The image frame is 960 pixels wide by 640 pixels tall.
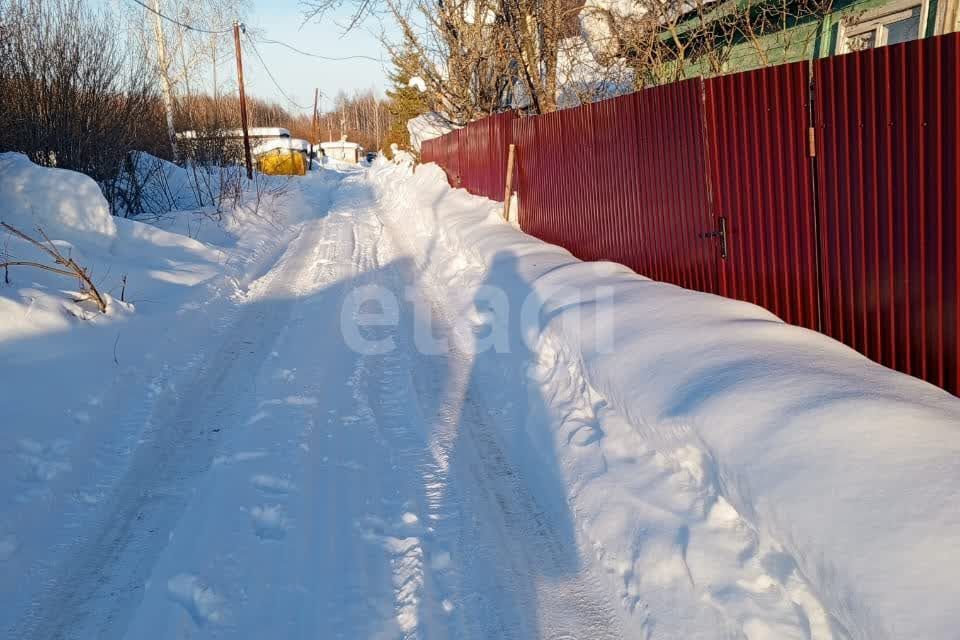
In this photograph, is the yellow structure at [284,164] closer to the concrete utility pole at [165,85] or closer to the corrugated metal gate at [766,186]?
the concrete utility pole at [165,85]

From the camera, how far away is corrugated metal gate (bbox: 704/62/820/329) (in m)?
4.85

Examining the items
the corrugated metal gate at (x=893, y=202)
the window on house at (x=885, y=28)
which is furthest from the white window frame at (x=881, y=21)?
the corrugated metal gate at (x=893, y=202)

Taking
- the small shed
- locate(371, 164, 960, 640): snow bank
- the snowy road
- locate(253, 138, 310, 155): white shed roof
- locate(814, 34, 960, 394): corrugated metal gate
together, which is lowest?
the snowy road

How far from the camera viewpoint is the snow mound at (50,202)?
30.5 feet

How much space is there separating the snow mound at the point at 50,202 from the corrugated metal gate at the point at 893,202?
8964mm

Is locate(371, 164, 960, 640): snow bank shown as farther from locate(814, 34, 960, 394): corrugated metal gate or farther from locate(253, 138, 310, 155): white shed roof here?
locate(253, 138, 310, 155): white shed roof

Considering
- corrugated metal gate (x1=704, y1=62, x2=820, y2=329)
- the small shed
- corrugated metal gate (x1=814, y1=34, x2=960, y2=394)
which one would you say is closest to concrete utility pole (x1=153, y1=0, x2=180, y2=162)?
corrugated metal gate (x1=704, y1=62, x2=820, y2=329)

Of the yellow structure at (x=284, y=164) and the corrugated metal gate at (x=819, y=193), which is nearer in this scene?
the corrugated metal gate at (x=819, y=193)

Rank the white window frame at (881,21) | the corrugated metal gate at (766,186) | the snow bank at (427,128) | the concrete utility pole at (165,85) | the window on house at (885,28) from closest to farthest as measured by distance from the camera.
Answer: the corrugated metal gate at (766,186)
the white window frame at (881,21)
the window on house at (885,28)
the concrete utility pole at (165,85)
the snow bank at (427,128)

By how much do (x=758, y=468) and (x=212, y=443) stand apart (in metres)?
3.59

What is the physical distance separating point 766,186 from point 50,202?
876 cm

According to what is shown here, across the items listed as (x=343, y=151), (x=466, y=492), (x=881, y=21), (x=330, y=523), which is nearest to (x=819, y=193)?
(x=466, y=492)

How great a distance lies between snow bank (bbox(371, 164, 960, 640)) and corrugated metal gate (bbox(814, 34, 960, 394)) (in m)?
Result: 0.27

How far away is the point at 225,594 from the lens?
3318 millimetres
